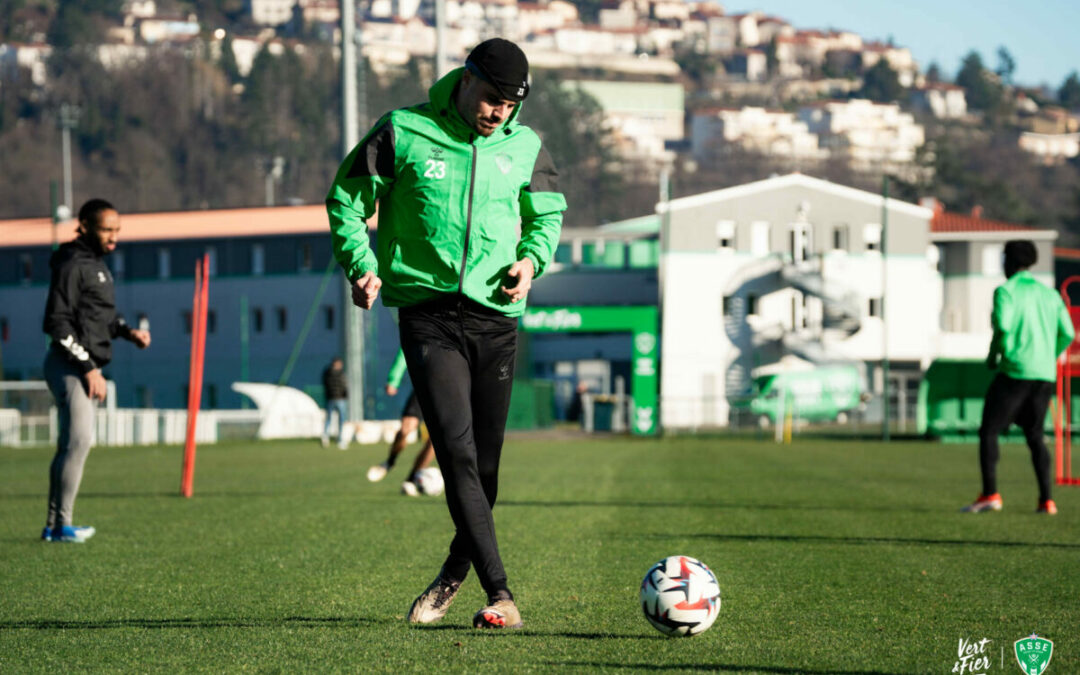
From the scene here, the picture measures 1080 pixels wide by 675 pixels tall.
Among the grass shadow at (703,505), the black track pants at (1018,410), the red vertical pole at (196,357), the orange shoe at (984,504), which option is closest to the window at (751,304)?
the red vertical pole at (196,357)

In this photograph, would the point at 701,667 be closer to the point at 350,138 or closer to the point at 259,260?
the point at 350,138

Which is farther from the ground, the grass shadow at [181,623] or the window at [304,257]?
the grass shadow at [181,623]

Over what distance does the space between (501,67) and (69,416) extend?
472cm

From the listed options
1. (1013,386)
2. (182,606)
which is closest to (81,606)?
(182,606)

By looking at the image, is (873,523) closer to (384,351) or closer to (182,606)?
(182,606)

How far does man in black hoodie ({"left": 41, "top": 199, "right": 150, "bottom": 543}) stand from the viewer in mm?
9031

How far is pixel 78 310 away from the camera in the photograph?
30.0ft

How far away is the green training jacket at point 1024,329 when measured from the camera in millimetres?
10758

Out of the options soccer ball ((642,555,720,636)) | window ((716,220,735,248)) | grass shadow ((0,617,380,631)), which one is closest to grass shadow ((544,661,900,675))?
soccer ball ((642,555,720,636))

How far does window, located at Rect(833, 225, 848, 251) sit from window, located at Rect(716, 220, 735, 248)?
456 cm

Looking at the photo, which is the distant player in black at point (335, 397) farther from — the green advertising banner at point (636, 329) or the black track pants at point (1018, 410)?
the black track pants at point (1018, 410)

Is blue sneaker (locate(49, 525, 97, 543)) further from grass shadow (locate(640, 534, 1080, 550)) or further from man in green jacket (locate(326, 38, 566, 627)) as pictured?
man in green jacket (locate(326, 38, 566, 627))

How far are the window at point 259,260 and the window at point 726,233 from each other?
20825 mm

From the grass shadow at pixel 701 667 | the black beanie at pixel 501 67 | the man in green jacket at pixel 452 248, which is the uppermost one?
the black beanie at pixel 501 67
